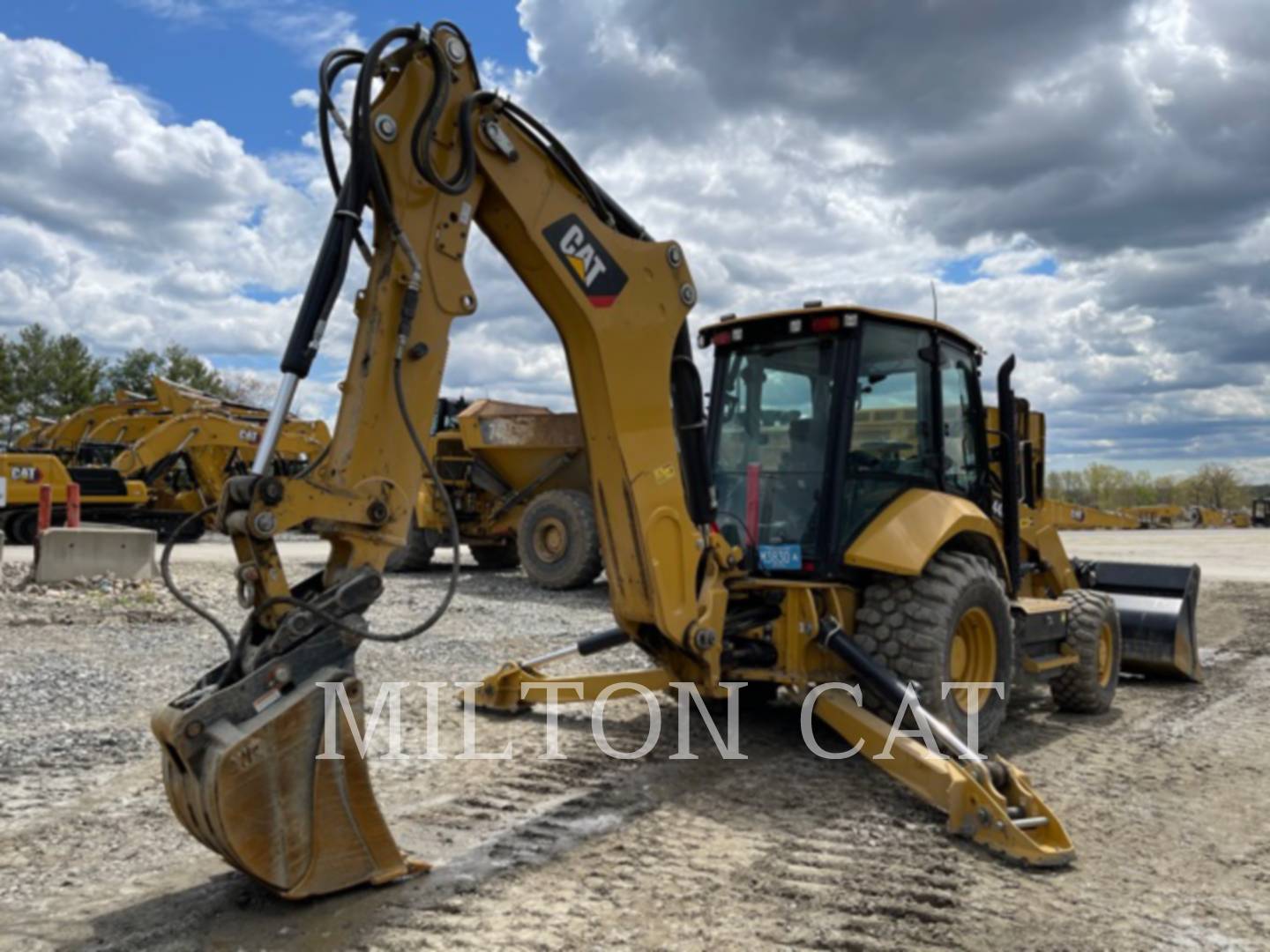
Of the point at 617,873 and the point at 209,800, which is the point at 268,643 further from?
the point at 617,873

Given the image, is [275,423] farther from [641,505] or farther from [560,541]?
[560,541]

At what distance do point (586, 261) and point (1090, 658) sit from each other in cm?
460

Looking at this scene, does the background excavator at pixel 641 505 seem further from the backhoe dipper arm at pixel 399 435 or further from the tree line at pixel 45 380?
the tree line at pixel 45 380

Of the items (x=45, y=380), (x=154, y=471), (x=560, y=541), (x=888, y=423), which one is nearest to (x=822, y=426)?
(x=888, y=423)

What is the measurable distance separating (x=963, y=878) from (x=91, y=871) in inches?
126

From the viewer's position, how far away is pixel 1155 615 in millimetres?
8336

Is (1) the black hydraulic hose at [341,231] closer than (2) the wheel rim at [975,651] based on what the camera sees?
Yes

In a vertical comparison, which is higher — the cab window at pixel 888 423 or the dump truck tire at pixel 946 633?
the cab window at pixel 888 423

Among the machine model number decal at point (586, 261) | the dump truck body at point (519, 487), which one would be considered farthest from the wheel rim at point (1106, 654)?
the dump truck body at point (519, 487)

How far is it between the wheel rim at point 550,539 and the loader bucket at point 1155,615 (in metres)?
6.30

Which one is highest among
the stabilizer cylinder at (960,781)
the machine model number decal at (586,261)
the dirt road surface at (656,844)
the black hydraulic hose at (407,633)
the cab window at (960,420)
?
the machine model number decal at (586,261)


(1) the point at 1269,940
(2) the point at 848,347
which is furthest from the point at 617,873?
(2) the point at 848,347

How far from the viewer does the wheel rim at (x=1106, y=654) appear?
7324 millimetres

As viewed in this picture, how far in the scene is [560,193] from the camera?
176 inches
